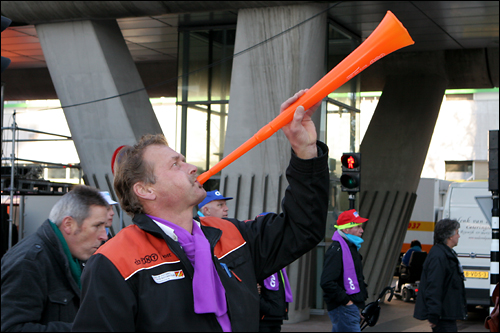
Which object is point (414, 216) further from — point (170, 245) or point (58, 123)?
point (58, 123)

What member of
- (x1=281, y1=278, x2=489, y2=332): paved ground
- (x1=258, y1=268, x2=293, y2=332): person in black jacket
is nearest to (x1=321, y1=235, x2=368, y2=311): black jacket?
(x1=258, y1=268, x2=293, y2=332): person in black jacket

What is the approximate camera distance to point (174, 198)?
2.45m

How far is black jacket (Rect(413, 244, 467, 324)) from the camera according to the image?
7.27 metres

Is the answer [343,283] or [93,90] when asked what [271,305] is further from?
[93,90]

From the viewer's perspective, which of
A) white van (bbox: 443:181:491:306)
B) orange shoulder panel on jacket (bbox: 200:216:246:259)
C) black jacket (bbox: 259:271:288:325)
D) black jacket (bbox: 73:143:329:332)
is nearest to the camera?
black jacket (bbox: 73:143:329:332)

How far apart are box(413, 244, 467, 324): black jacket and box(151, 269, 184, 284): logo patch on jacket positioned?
564 centimetres

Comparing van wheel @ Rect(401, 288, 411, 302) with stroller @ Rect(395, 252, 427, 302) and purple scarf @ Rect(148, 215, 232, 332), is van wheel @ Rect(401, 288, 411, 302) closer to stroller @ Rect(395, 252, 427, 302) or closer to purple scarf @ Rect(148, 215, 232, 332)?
stroller @ Rect(395, 252, 427, 302)

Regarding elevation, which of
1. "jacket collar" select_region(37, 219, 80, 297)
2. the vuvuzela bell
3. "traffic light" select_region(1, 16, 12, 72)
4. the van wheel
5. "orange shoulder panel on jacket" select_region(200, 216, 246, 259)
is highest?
"traffic light" select_region(1, 16, 12, 72)

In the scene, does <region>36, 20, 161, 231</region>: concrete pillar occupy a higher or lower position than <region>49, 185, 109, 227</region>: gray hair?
higher

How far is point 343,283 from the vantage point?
739 cm

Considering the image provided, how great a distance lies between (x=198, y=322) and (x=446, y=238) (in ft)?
19.9

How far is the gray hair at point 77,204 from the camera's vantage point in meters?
3.54

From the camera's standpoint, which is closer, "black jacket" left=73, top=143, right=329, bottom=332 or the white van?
"black jacket" left=73, top=143, right=329, bottom=332

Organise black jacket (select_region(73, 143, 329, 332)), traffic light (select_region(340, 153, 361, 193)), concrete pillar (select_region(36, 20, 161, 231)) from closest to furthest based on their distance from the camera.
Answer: black jacket (select_region(73, 143, 329, 332)) < traffic light (select_region(340, 153, 361, 193)) < concrete pillar (select_region(36, 20, 161, 231))
